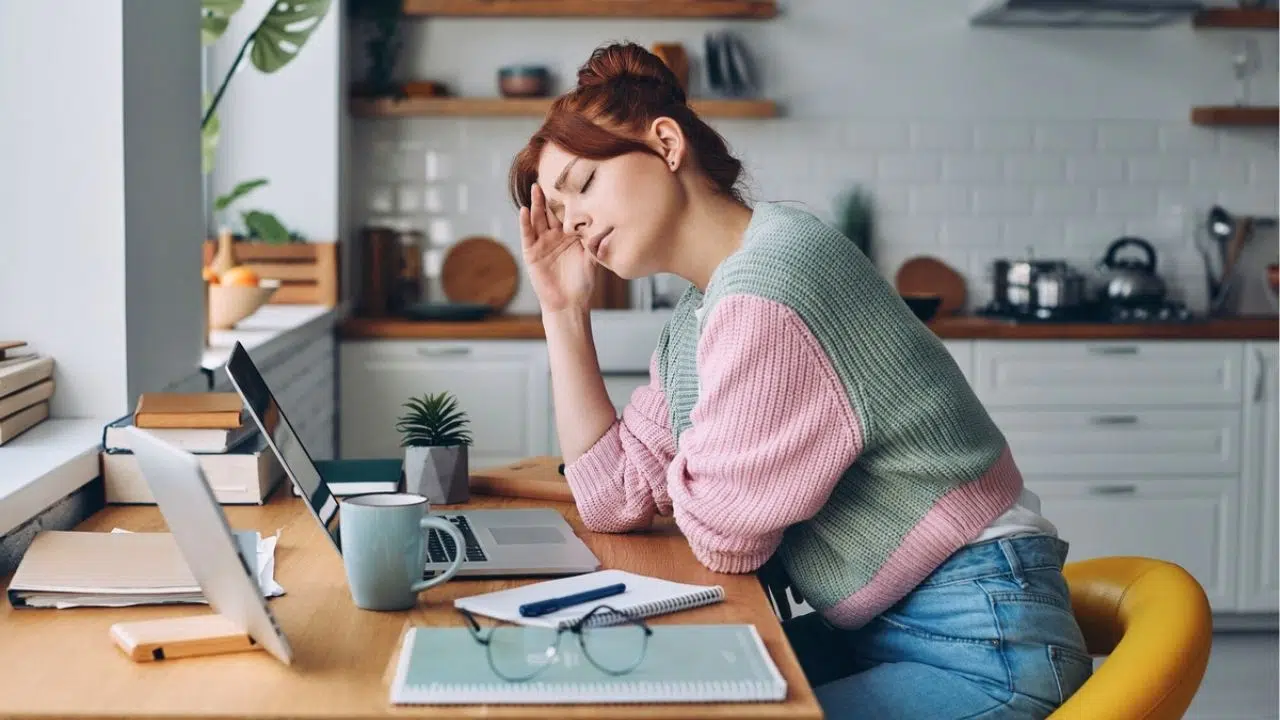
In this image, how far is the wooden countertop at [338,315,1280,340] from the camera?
164 inches

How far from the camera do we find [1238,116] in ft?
15.3

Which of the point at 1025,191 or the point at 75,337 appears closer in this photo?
the point at 75,337

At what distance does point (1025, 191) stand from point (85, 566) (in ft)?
13.1

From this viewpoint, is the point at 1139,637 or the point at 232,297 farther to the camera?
the point at 232,297

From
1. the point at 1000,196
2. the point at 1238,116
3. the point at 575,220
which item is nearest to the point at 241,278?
the point at 575,220

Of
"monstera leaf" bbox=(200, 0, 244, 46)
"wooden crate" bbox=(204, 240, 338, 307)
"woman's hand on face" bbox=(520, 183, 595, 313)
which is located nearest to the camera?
"woman's hand on face" bbox=(520, 183, 595, 313)

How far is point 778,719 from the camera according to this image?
1.05 meters

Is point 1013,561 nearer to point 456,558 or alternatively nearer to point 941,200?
point 456,558

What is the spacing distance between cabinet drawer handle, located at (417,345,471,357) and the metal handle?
8.16ft

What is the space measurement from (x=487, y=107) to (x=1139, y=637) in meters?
3.39

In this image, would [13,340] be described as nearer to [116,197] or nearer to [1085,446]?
[116,197]

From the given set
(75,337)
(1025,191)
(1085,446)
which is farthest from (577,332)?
(1025,191)

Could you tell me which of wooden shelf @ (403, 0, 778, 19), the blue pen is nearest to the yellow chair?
the blue pen

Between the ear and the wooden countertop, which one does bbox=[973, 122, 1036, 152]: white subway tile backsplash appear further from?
the ear
